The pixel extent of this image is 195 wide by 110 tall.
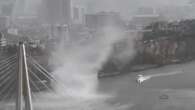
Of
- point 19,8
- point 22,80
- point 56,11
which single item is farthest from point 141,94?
point 22,80

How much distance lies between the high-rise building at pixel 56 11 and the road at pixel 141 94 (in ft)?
3.78

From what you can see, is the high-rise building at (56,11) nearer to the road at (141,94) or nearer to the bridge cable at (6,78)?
the bridge cable at (6,78)

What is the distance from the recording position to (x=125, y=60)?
702 cm

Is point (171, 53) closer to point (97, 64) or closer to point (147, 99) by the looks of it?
point (97, 64)

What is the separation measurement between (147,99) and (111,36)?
1.82m

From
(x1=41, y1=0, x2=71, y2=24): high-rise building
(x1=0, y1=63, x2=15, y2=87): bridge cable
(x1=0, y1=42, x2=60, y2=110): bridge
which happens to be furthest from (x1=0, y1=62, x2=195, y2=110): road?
(x1=41, y1=0, x2=71, y2=24): high-rise building

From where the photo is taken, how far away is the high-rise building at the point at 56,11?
19.0 ft

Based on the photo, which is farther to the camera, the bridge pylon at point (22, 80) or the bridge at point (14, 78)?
the bridge at point (14, 78)

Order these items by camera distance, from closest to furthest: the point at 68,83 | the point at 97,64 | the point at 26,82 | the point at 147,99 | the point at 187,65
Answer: the point at 26,82 < the point at 147,99 < the point at 68,83 < the point at 97,64 < the point at 187,65

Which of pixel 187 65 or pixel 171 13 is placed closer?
pixel 171 13

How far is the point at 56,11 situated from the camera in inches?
232

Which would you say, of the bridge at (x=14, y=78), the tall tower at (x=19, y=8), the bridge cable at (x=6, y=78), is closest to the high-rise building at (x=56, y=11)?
the tall tower at (x=19, y=8)

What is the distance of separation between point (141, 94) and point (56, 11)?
66.8 inches

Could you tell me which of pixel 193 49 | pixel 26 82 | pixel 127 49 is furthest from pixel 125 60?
pixel 26 82
